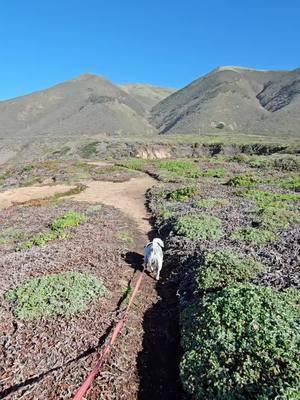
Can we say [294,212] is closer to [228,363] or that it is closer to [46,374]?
[228,363]

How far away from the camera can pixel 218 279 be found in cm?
1043

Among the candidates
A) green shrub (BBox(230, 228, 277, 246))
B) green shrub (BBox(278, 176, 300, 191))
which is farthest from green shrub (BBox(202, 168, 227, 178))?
green shrub (BBox(230, 228, 277, 246))

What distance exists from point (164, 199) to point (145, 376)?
54.2ft

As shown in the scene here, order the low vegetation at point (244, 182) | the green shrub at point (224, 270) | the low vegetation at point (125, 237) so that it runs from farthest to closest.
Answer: the low vegetation at point (244, 182)
the low vegetation at point (125, 237)
the green shrub at point (224, 270)

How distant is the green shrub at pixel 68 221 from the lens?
→ 17.5 m

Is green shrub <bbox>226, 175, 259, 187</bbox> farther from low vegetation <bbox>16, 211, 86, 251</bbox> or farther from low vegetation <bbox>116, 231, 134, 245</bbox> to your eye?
low vegetation <bbox>116, 231, 134, 245</bbox>

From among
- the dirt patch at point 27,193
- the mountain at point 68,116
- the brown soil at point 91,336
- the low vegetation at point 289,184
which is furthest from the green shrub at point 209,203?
the mountain at point 68,116

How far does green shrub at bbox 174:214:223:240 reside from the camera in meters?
15.0

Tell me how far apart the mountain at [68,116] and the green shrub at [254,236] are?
121m

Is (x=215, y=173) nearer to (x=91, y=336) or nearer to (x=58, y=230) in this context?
(x=58, y=230)

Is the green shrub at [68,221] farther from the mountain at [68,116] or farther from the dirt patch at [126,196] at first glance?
the mountain at [68,116]

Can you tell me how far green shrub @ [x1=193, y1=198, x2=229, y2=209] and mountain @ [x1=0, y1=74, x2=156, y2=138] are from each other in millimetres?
114728

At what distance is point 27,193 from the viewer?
103 ft

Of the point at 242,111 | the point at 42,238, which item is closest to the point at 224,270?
the point at 42,238
